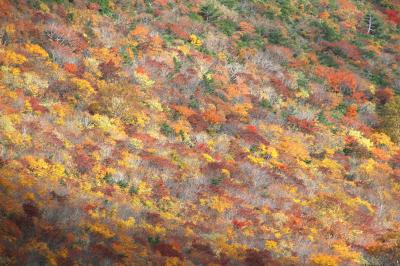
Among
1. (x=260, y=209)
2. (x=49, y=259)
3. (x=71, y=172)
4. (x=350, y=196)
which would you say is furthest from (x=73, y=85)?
(x=350, y=196)

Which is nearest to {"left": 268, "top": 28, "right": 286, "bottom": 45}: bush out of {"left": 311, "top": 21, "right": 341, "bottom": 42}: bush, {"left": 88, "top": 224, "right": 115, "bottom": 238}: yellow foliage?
{"left": 311, "top": 21, "right": 341, "bottom": 42}: bush

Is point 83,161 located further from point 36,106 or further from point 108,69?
point 108,69

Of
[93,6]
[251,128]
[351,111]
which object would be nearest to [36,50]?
[93,6]

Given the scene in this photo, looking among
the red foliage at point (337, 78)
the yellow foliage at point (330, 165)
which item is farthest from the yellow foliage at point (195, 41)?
the yellow foliage at point (330, 165)

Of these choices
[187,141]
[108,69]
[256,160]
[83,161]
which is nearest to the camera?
[83,161]

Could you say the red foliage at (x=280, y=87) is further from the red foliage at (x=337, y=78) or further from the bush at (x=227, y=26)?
the bush at (x=227, y=26)

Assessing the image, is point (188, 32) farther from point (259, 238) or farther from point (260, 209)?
point (259, 238)
